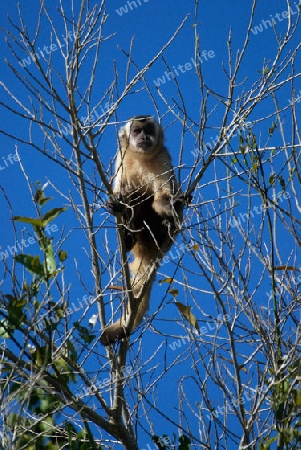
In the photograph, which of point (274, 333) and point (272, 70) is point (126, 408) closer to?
point (274, 333)

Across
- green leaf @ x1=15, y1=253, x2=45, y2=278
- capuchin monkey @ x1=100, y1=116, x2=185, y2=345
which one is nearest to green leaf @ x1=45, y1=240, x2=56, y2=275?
green leaf @ x1=15, y1=253, x2=45, y2=278

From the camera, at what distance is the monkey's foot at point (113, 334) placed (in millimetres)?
6574

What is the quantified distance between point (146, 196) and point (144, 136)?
838mm

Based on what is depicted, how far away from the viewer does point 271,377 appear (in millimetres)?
4977

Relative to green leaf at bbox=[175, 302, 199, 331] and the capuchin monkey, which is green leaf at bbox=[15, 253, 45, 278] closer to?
green leaf at bbox=[175, 302, 199, 331]

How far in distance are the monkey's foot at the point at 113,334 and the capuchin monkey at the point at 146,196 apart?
233 millimetres

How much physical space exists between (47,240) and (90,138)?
59.6 inches

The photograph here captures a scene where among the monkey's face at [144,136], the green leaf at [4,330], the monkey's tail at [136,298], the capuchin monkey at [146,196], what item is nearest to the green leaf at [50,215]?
the green leaf at [4,330]

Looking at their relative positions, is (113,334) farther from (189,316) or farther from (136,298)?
(189,316)

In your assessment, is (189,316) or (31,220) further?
(189,316)

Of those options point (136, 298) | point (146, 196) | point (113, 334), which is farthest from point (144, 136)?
point (113, 334)

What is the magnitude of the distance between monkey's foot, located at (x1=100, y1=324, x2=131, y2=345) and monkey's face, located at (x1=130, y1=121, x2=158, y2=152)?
2777 millimetres

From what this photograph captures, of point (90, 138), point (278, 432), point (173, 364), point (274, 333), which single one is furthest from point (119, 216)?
point (278, 432)

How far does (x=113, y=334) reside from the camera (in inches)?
262
